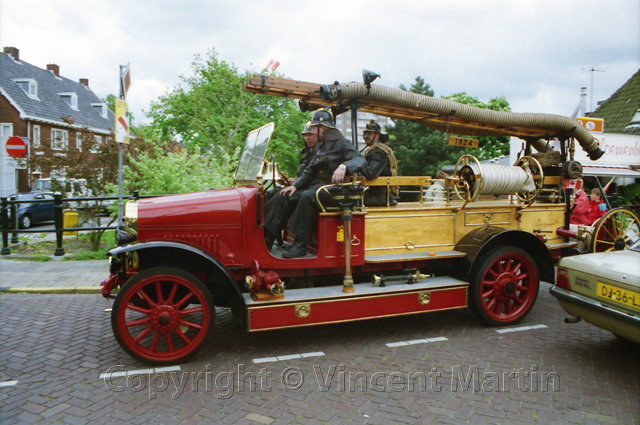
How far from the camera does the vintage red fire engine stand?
4.20m

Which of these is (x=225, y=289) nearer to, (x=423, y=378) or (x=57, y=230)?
(x=423, y=378)

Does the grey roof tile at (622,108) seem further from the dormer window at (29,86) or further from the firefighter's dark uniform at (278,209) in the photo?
the dormer window at (29,86)

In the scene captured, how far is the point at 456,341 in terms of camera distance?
4797 mm

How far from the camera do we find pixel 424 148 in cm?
2359

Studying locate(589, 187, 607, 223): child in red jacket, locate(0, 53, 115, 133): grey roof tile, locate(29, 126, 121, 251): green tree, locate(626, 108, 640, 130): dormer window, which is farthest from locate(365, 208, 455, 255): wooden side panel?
locate(0, 53, 115, 133): grey roof tile

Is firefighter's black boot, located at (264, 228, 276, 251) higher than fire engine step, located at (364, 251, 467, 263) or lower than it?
higher

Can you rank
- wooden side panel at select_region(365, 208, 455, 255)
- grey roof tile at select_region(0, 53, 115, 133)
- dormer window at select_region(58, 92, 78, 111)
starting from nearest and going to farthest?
wooden side panel at select_region(365, 208, 455, 255)
grey roof tile at select_region(0, 53, 115, 133)
dormer window at select_region(58, 92, 78, 111)

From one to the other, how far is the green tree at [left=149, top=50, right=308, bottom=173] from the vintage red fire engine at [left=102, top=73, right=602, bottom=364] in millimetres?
21207

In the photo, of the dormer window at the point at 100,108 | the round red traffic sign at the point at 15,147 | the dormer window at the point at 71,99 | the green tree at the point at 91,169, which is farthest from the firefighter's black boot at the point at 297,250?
the dormer window at the point at 100,108

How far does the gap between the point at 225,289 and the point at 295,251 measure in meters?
0.84

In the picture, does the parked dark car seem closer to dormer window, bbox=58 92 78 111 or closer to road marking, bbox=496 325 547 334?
road marking, bbox=496 325 547 334

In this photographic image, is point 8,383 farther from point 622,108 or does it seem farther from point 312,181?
point 622,108

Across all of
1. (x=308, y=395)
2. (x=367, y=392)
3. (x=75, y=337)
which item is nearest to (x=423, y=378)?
(x=367, y=392)

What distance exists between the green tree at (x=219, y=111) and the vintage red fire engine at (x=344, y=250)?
21207 millimetres
